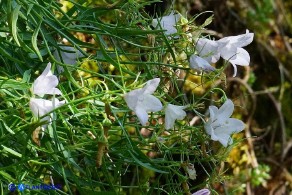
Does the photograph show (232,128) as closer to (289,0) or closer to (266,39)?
(266,39)

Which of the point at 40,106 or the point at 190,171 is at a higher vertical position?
the point at 40,106

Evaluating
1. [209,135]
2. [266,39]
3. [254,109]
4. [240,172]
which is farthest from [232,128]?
[266,39]

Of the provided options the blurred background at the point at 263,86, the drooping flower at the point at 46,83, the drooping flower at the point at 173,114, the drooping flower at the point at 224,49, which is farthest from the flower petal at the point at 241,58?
the blurred background at the point at 263,86

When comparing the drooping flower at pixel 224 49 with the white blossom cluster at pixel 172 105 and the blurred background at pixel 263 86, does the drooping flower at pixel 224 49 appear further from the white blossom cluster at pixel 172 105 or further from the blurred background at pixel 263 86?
the blurred background at pixel 263 86

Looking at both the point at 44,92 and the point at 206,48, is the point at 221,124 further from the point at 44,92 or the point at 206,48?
the point at 44,92

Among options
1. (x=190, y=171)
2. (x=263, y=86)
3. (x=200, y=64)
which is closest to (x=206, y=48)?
(x=200, y=64)

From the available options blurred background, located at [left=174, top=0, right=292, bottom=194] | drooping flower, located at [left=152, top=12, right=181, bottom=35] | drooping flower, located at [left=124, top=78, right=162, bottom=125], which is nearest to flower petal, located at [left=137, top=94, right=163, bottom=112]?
drooping flower, located at [left=124, top=78, right=162, bottom=125]
